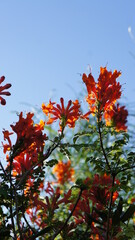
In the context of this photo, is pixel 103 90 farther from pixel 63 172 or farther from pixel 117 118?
pixel 63 172

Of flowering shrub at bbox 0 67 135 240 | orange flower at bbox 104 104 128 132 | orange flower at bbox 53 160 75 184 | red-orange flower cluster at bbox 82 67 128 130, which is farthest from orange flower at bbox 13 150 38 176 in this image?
orange flower at bbox 53 160 75 184

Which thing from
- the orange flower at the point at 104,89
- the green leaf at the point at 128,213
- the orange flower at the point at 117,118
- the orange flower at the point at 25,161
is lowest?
the green leaf at the point at 128,213

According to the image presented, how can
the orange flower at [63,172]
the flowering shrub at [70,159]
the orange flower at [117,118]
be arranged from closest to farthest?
1. the flowering shrub at [70,159]
2. the orange flower at [117,118]
3. the orange flower at [63,172]

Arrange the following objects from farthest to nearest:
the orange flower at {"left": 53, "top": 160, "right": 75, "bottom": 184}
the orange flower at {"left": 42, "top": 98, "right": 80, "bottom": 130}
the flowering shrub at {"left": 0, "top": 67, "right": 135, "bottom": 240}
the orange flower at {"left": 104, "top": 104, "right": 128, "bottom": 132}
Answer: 1. the orange flower at {"left": 53, "top": 160, "right": 75, "bottom": 184}
2. the orange flower at {"left": 104, "top": 104, "right": 128, "bottom": 132}
3. the orange flower at {"left": 42, "top": 98, "right": 80, "bottom": 130}
4. the flowering shrub at {"left": 0, "top": 67, "right": 135, "bottom": 240}

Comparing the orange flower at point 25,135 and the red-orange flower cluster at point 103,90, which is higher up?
the red-orange flower cluster at point 103,90

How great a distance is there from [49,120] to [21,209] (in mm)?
607

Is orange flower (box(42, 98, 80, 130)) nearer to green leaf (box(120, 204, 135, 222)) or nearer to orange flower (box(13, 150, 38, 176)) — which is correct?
orange flower (box(13, 150, 38, 176))

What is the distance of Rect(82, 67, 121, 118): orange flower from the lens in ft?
7.04

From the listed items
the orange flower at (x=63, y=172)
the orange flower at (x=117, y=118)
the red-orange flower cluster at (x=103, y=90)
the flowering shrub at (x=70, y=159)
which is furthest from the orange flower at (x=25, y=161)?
the orange flower at (x=63, y=172)

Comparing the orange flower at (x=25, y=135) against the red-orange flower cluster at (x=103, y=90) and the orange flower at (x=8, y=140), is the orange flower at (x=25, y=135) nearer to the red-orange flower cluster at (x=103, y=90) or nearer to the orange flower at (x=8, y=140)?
the orange flower at (x=8, y=140)

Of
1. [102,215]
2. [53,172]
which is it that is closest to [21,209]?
[102,215]

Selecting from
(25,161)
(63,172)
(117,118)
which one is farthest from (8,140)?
(63,172)

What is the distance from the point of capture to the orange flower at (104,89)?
2.14m

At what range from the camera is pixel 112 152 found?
7.19 ft
